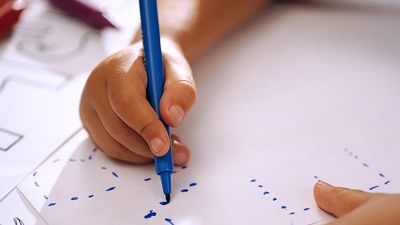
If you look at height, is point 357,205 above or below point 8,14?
below

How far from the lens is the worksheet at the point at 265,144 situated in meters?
0.36

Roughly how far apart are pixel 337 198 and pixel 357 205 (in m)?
0.01

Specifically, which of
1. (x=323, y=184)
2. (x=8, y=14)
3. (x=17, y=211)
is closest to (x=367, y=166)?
(x=323, y=184)

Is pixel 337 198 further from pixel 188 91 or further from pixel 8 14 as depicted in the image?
pixel 8 14

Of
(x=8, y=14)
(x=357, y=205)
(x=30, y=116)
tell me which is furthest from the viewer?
(x=8, y=14)

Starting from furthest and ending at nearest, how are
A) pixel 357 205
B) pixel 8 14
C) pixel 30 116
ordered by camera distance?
pixel 8 14 → pixel 30 116 → pixel 357 205

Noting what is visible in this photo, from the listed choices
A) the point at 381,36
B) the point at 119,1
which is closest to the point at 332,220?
the point at 381,36

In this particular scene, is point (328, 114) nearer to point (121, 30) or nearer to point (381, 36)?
point (381, 36)

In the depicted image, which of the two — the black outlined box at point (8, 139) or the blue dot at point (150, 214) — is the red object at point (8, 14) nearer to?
the black outlined box at point (8, 139)

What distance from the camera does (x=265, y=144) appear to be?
0.42 metres

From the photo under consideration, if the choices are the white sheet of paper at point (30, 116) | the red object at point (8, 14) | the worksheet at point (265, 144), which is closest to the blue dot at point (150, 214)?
the worksheet at point (265, 144)

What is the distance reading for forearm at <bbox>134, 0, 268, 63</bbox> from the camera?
0.50m

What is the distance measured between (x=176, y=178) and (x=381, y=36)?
0.29 metres

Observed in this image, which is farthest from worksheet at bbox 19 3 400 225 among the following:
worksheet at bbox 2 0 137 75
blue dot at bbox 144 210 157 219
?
worksheet at bbox 2 0 137 75
